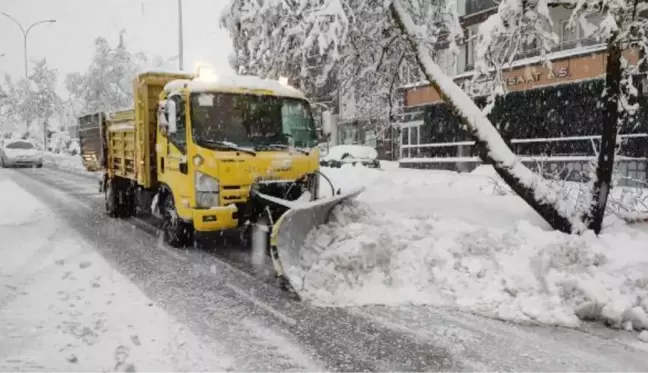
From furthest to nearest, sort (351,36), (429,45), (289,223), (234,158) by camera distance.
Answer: (351,36) < (429,45) < (234,158) < (289,223)

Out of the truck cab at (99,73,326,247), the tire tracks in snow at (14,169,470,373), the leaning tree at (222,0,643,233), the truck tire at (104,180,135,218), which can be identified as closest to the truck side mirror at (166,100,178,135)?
the truck cab at (99,73,326,247)

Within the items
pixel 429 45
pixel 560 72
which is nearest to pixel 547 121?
pixel 560 72

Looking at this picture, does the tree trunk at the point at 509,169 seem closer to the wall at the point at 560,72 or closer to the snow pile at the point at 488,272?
the snow pile at the point at 488,272

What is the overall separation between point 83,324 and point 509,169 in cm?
550

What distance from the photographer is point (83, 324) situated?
4.90 metres

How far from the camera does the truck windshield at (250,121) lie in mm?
7492

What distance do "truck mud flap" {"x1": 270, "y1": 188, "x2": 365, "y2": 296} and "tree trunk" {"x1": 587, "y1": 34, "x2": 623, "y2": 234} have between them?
346 centimetres

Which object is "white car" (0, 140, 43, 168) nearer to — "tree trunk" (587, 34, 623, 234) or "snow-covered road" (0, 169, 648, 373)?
"snow-covered road" (0, 169, 648, 373)

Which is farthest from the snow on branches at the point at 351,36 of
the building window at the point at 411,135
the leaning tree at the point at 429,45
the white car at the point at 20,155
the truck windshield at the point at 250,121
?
the white car at the point at 20,155

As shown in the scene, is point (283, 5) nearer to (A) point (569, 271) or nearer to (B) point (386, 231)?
(B) point (386, 231)

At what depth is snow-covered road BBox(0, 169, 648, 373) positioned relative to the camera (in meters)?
4.23

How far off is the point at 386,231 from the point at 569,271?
1.98 metres

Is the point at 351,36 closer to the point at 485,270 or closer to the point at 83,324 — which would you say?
the point at 485,270

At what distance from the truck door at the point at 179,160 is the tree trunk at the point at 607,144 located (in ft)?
17.5
